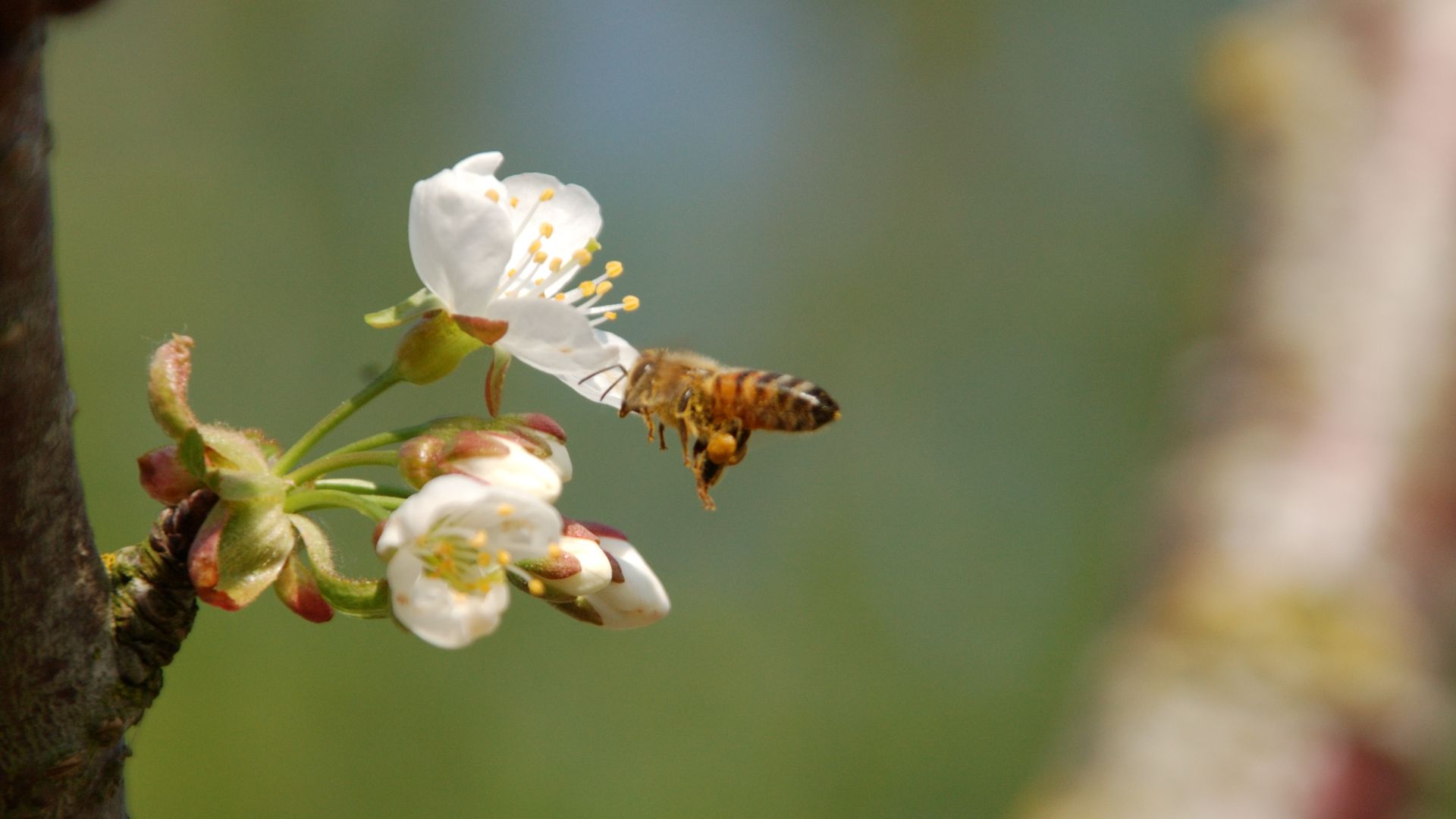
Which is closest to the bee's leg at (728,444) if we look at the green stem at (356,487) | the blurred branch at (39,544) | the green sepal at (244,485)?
the green stem at (356,487)

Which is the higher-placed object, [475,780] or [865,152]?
[865,152]

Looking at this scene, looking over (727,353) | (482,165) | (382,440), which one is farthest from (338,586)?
(727,353)

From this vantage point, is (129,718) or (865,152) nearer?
(129,718)

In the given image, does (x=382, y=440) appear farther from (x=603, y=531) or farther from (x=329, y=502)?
(x=603, y=531)

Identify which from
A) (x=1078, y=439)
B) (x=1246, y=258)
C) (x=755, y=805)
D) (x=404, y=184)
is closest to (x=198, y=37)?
(x=404, y=184)

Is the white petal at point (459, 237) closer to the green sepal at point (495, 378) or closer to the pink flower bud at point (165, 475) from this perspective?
the green sepal at point (495, 378)

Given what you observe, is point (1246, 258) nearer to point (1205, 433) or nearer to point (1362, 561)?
point (1205, 433)
